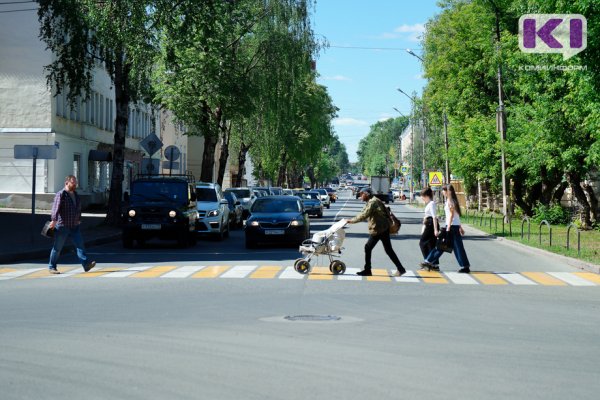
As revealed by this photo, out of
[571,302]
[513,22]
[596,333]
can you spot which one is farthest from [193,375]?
[513,22]

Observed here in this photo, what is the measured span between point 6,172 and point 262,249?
24.4m

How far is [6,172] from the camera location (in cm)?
4772

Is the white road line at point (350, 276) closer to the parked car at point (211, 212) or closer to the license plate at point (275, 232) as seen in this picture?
the license plate at point (275, 232)

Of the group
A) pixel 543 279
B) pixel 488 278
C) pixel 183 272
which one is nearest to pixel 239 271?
pixel 183 272

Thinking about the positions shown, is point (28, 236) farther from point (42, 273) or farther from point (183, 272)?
point (183, 272)

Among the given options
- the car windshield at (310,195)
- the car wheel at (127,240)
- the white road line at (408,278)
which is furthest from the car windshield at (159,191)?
the car windshield at (310,195)

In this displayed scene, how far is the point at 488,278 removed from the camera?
1870 cm

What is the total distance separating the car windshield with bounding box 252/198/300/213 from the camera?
2864 centimetres

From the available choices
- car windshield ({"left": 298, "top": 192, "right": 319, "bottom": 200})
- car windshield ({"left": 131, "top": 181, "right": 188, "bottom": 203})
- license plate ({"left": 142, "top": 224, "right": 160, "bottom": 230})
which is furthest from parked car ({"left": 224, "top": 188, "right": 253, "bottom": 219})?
license plate ({"left": 142, "top": 224, "right": 160, "bottom": 230})

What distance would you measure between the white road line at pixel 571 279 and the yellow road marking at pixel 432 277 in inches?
90.8

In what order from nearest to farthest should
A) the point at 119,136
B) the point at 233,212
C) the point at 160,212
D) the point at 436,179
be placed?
the point at 160,212 → the point at 119,136 → the point at 233,212 → the point at 436,179

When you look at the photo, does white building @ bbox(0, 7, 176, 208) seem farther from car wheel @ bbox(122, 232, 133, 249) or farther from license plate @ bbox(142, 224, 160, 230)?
license plate @ bbox(142, 224, 160, 230)

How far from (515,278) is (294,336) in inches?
373

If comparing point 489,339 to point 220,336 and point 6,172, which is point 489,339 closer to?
point 220,336
